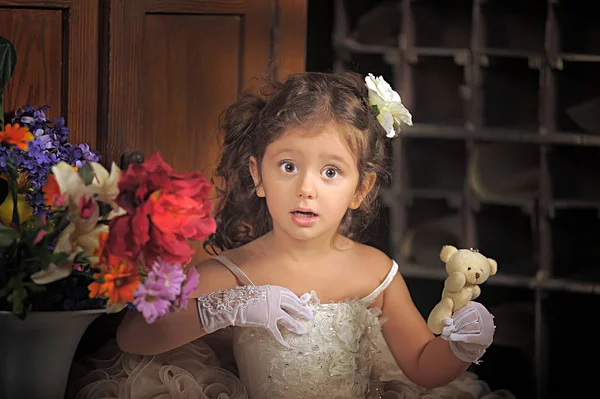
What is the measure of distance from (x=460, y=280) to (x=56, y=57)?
3.23 feet

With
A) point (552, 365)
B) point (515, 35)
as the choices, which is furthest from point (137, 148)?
point (552, 365)

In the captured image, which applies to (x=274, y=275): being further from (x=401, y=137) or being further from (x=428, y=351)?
(x=401, y=137)

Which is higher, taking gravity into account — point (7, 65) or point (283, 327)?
point (7, 65)

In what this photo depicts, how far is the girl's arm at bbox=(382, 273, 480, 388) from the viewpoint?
1630 mm

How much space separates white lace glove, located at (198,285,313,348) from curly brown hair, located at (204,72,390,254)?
0.25 metres

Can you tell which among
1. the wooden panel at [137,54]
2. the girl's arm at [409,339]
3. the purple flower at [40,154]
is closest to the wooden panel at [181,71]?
the wooden panel at [137,54]

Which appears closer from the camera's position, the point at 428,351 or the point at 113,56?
the point at 428,351

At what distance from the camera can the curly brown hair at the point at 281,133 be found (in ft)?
5.08

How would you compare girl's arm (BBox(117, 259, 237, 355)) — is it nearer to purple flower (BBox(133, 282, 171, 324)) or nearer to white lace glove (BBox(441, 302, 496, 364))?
purple flower (BBox(133, 282, 171, 324))

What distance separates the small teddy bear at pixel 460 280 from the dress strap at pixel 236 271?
1.19ft

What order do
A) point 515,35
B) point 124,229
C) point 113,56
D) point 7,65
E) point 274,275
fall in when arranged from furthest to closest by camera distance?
1. point 515,35
2. point 113,56
3. point 274,275
4. point 7,65
5. point 124,229

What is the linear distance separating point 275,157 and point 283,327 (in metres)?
0.32

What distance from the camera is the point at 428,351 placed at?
162 cm

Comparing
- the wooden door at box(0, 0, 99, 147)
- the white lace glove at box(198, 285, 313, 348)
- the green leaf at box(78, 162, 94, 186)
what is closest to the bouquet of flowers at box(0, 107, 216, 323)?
the green leaf at box(78, 162, 94, 186)
